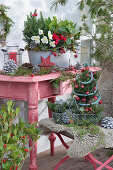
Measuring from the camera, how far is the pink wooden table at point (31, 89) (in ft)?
7.30

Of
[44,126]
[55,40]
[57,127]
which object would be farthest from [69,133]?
[55,40]

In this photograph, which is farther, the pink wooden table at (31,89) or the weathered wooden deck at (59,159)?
the weathered wooden deck at (59,159)

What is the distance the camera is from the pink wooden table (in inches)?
87.6

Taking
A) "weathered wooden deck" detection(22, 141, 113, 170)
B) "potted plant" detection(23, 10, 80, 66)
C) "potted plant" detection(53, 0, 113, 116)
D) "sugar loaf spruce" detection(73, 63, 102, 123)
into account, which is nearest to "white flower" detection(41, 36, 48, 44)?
"potted plant" detection(23, 10, 80, 66)

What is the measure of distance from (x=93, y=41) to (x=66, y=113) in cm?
191

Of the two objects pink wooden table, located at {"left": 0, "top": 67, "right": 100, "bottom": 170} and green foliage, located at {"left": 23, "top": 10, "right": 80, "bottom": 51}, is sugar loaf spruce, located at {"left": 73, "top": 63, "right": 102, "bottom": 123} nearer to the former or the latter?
pink wooden table, located at {"left": 0, "top": 67, "right": 100, "bottom": 170}

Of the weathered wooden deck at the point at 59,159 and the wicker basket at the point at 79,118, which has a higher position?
the wicker basket at the point at 79,118

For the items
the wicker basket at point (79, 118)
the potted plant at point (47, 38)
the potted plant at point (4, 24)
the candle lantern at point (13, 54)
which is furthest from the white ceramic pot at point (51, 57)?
the wicker basket at point (79, 118)

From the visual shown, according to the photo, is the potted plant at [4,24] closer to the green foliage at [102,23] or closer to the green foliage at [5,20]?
the green foliage at [5,20]

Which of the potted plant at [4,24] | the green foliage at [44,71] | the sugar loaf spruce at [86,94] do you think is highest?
the potted plant at [4,24]

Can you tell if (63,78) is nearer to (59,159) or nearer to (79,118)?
(79,118)

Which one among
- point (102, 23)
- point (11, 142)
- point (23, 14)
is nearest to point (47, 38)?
point (23, 14)

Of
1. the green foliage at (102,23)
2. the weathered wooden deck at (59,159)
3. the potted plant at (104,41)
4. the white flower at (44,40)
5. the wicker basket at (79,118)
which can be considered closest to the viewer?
the wicker basket at (79,118)

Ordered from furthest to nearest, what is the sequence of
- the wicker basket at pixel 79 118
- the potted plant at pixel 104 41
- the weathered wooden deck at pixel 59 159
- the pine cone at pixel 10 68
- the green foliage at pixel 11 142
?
the weathered wooden deck at pixel 59 159 → the potted plant at pixel 104 41 → the pine cone at pixel 10 68 → the wicker basket at pixel 79 118 → the green foliage at pixel 11 142
